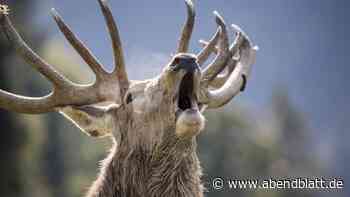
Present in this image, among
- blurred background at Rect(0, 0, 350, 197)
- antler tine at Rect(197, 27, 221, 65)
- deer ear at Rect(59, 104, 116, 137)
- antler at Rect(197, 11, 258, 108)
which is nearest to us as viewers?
deer ear at Rect(59, 104, 116, 137)

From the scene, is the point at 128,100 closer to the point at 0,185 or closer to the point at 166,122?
the point at 166,122

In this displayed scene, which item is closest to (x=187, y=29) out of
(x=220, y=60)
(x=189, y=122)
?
(x=220, y=60)

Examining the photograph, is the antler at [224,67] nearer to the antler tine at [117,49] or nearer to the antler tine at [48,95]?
the antler tine at [117,49]

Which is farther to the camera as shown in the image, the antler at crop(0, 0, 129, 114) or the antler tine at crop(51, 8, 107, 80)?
the antler tine at crop(51, 8, 107, 80)

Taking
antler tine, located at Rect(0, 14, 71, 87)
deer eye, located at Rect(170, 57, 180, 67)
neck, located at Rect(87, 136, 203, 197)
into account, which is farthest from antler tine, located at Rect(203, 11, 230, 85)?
antler tine, located at Rect(0, 14, 71, 87)

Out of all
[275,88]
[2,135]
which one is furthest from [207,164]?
[275,88]

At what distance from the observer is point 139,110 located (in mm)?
6766

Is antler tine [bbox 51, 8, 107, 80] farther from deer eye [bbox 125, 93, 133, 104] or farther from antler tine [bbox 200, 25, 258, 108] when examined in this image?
antler tine [bbox 200, 25, 258, 108]

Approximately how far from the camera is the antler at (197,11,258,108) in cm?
728

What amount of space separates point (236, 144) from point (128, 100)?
23703 mm

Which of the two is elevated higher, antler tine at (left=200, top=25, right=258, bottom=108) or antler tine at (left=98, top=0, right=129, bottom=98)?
antler tine at (left=98, top=0, right=129, bottom=98)

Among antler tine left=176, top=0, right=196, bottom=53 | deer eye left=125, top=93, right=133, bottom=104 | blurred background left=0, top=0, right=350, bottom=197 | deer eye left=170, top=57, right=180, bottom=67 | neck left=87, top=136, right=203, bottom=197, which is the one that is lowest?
blurred background left=0, top=0, right=350, bottom=197

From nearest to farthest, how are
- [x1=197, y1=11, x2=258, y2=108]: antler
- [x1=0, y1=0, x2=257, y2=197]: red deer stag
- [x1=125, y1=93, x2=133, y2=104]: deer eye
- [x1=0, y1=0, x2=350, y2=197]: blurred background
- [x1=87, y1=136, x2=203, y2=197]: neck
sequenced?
1. [x1=0, y1=0, x2=257, y2=197]: red deer stag
2. [x1=87, y1=136, x2=203, y2=197]: neck
3. [x1=125, y1=93, x2=133, y2=104]: deer eye
4. [x1=197, y1=11, x2=258, y2=108]: antler
5. [x1=0, y1=0, x2=350, y2=197]: blurred background

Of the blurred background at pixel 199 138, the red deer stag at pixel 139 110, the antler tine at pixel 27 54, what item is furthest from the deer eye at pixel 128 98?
the blurred background at pixel 199 138
